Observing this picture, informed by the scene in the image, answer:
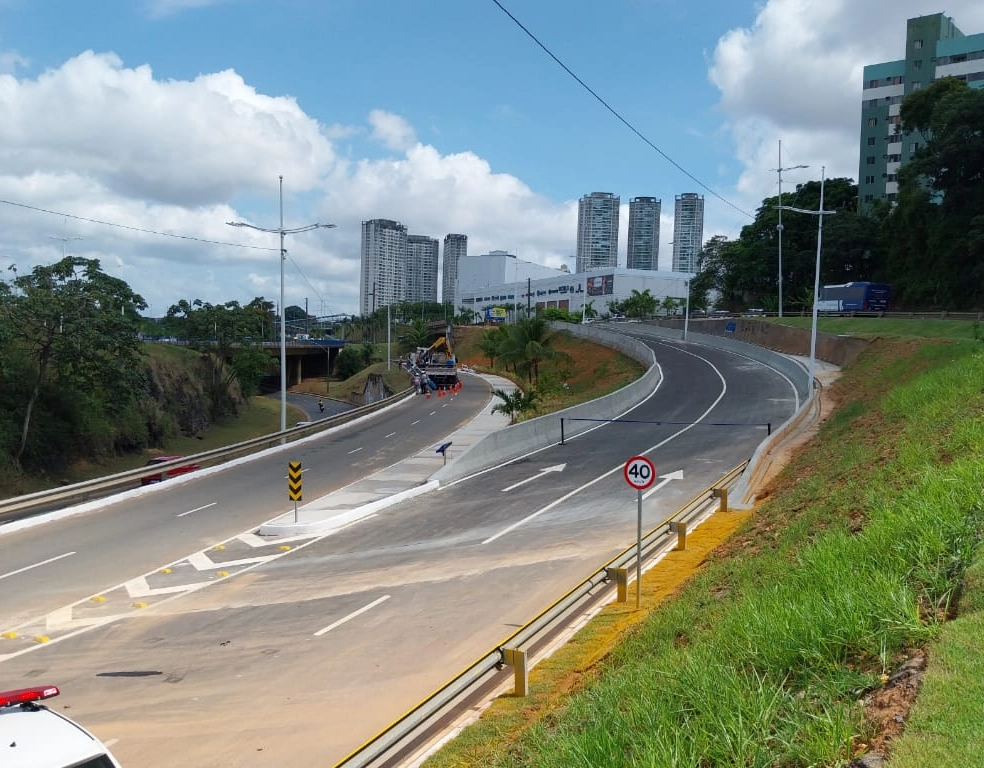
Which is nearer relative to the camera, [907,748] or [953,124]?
[907,748]

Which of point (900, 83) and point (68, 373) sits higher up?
point (900, 83)

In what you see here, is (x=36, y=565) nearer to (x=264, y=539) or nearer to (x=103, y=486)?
(x=264, y=539)

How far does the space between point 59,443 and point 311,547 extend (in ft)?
109

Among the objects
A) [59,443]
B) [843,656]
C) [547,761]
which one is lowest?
[59,443]

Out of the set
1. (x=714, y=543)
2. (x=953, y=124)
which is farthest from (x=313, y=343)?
(x=714, y=543)

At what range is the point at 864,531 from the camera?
329 inches

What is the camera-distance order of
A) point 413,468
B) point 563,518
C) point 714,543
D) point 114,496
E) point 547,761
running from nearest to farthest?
point 547,761 → point 714,543 → point 563,518 → point 114,496 → point 413,468

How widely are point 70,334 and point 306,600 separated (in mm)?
33062

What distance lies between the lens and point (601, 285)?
150 m

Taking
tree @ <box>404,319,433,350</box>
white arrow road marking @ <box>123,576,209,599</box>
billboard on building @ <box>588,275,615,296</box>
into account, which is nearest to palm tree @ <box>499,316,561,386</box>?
white arrow road marking @ <box>123,576,209,599</box>

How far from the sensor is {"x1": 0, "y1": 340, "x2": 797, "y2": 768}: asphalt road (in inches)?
406

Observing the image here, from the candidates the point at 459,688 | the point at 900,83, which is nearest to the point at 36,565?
the point at 459,688

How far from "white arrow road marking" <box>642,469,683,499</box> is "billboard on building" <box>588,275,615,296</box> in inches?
4903

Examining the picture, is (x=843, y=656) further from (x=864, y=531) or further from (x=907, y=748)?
(x=864, y=531)
